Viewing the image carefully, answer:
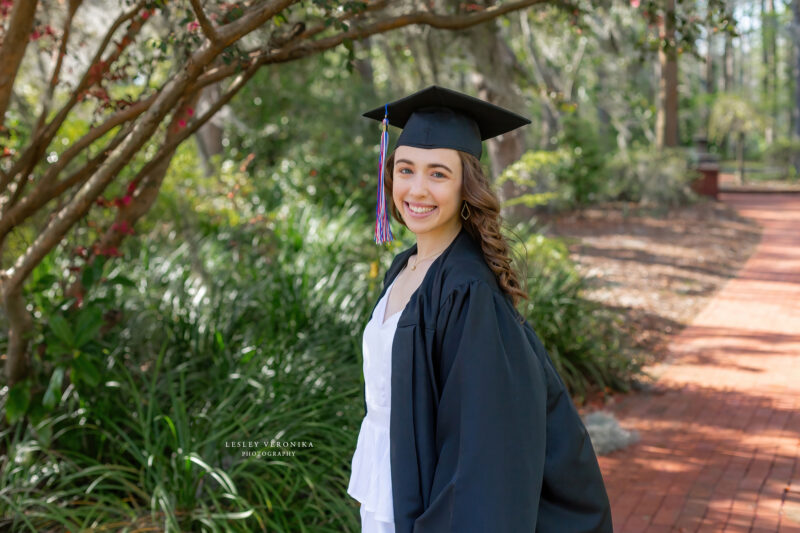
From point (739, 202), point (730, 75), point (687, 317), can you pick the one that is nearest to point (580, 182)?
point (739, 202)

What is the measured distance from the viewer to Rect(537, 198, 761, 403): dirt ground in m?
8.12

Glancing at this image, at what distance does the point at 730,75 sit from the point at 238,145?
148 feet

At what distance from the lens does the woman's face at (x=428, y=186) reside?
78.7 inches

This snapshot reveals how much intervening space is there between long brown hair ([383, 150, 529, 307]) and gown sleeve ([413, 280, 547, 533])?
144 mm

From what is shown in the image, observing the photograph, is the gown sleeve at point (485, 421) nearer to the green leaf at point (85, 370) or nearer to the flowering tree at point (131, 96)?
the flowering tree at point (131, 96)

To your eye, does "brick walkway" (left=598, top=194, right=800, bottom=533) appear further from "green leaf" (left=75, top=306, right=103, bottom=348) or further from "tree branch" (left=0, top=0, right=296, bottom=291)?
"tree branch" (left=0, top=0, right=296, bottom=291)

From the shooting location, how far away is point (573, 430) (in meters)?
1.97

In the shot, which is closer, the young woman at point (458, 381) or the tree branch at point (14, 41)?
the young woman at point (458, 381)

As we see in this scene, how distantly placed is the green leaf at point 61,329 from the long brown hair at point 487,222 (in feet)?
7.97

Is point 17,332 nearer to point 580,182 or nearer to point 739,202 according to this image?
point 580,182

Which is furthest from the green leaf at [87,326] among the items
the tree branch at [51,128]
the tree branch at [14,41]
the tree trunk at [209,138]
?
the tree trunk at [209,138]

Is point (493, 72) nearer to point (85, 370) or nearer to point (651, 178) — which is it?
point (85, 370)

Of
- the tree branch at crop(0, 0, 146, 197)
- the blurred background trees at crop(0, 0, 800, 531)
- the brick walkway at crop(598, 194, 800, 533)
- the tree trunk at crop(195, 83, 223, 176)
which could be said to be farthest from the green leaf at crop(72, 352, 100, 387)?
the tree trunk at crop(195, 83, 223, 176)

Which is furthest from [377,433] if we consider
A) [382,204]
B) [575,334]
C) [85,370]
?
[575,334]
